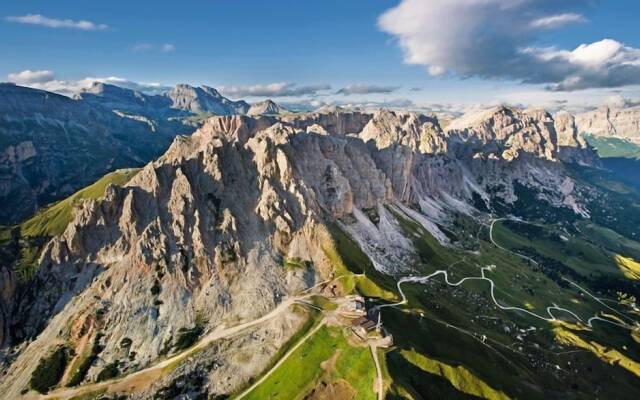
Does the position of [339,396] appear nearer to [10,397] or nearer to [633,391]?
[10,397]

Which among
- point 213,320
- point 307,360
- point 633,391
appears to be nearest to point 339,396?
point 307,360

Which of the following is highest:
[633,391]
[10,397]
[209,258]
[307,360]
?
[209,258]

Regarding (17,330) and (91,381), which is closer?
(91,381)

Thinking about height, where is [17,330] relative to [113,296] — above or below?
below

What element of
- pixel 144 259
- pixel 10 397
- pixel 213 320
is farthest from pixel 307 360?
pixel 10 397

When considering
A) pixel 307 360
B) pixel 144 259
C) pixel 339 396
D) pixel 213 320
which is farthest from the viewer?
pixel 144 259

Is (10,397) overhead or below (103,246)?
below

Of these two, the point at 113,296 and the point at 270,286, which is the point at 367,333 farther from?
the point at 113,296

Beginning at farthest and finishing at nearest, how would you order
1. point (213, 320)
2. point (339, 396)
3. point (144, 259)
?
point (144, 259), point (213, 320), point (339, 396)

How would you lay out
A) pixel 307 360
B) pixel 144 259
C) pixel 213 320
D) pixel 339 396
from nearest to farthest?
pixel 339 396
pixel 307 360
pixel 213 320
pixel 144 259
